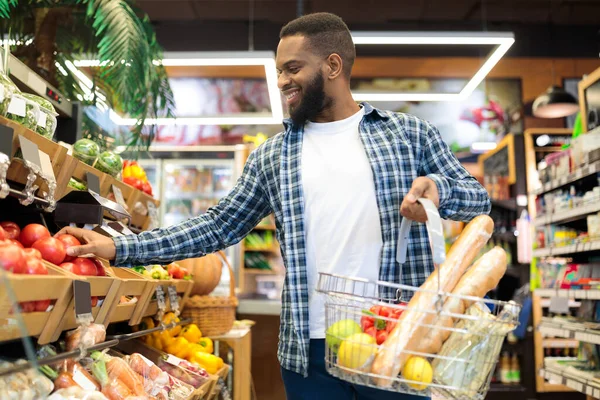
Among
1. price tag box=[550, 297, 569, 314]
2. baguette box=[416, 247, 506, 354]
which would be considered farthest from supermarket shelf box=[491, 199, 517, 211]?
baguette box=[416, 247, 506, 354]

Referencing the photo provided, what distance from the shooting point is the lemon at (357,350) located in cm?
117

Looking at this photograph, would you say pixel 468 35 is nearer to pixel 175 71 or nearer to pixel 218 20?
pixel 218 20

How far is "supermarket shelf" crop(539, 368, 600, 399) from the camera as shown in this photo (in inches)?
153

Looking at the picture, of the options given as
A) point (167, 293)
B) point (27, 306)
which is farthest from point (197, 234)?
point (167, 293)

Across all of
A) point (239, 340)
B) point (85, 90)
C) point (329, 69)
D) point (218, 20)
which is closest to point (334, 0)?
point (218, 20)

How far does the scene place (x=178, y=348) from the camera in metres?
2.96

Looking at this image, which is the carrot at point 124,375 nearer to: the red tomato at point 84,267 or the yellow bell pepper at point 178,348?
the red tomato at point 84,267

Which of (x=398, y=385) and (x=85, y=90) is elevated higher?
(x=85, y=90)

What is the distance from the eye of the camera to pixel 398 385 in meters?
1.17

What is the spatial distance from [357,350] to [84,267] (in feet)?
2.84

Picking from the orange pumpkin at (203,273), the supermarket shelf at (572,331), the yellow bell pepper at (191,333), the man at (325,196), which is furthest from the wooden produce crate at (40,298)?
the supermarket shelf at (572,331)

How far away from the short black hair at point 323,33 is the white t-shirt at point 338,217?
0.27 m

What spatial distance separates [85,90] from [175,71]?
21.3 feet

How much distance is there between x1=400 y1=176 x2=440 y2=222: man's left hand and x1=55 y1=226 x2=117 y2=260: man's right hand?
87 centimetres
